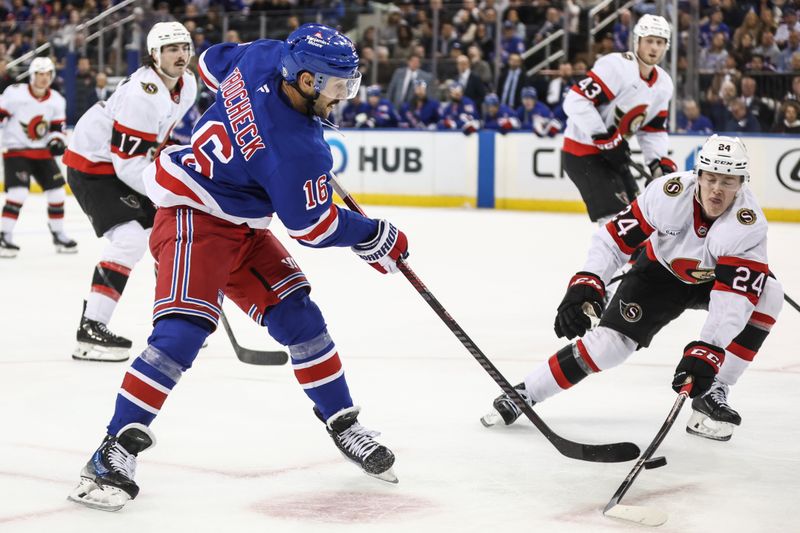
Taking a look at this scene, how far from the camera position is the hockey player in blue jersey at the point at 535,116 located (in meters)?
11.8

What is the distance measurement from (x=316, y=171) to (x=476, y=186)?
9.60 meters

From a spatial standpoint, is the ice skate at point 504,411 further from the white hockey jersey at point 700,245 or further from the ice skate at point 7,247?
the ice skate at point 7,247

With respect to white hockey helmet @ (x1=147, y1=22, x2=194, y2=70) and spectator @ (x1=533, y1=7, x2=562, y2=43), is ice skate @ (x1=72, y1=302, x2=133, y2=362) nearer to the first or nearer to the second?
white hockey helmet @ (x1=147, y1=22, x2=194, y2=70)

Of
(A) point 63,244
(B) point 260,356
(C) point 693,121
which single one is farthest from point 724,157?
(C) point 693,121

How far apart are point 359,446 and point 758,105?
855cm

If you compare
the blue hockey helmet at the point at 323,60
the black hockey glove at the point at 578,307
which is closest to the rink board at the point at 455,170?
the black hockey glove at the point at 578,307

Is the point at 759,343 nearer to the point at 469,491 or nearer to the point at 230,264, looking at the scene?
the point at 469,491

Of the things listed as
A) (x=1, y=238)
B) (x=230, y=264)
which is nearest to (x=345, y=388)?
(x=230, y=264)

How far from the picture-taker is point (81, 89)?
14766mm

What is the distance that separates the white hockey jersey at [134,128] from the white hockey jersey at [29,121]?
399 cm

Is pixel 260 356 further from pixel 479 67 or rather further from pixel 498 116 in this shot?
pixel 479 67

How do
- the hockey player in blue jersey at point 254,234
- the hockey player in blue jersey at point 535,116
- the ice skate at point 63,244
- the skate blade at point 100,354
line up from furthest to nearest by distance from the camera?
the hockey player in blue jersey at point 535,116 < the ice skate at point 63,244 < the skate blade at point 100,354 < the hockey player in blue jersey at point 254,234

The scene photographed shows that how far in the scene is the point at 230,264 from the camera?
3.00 meters

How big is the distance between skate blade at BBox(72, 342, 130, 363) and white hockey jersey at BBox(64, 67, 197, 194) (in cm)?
65
